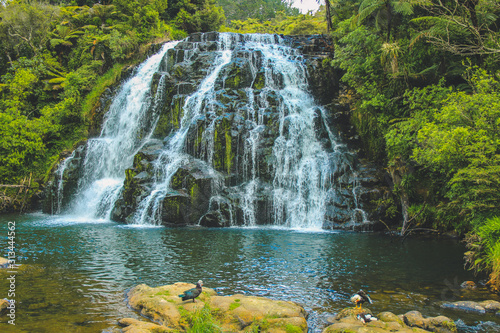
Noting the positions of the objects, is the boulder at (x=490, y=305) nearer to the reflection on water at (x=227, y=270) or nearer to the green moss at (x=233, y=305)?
the reflection on water at (x=227, y=270)

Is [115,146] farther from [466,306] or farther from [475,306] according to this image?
[475,306]

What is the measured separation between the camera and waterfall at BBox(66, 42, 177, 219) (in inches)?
888

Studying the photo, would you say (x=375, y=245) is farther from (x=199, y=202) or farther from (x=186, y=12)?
(x=186, y=12)

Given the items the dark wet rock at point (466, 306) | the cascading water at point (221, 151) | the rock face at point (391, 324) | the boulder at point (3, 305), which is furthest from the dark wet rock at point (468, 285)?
the boulder at point (3, 305)

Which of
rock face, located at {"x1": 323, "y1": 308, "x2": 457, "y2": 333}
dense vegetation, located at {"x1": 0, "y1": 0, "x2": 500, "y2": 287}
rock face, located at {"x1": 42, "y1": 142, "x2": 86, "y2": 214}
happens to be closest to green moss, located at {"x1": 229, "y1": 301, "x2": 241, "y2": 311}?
rock face, located at {"x1": 323, "y1": 308, "x2": 457, "y2": 333}

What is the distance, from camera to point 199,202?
64.5 ft

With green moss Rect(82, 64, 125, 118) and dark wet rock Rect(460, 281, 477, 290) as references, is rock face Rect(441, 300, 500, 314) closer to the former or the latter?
dark wet rock Rect(460, 281, 477, 290)

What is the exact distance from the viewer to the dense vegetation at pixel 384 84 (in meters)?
10.5

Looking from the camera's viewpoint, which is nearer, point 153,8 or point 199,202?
point 199,202

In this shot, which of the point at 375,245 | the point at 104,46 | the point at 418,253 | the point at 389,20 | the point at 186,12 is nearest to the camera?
the point at 418,253

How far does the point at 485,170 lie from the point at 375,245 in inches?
226

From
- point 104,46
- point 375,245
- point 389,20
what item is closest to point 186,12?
point 104,46

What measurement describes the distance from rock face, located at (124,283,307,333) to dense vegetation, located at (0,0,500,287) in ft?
19.4

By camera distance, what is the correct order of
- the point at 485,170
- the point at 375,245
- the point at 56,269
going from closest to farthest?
1. the point at 485,170
2. the point at 56,269
3. the point at 375,245
